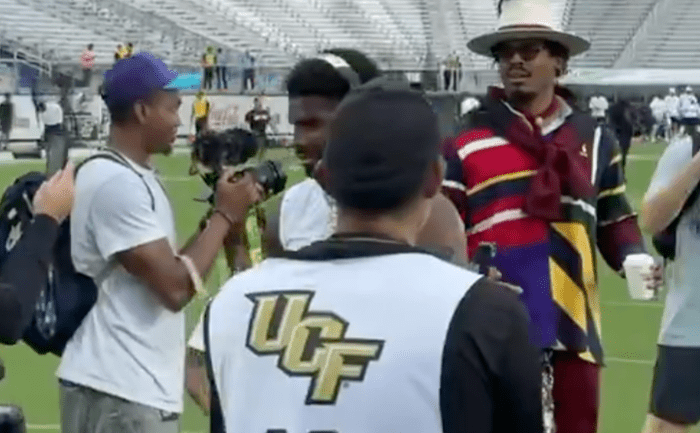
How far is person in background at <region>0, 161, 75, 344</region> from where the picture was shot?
13.6 feet

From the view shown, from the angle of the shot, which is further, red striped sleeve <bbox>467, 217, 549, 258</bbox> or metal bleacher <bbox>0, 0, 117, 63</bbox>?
metal bleacher <bbox>0, 0, 117, 63</bbox>

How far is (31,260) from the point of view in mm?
4188

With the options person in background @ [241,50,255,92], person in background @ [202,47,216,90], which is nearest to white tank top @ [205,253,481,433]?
person in background @ [202,47,216,90]

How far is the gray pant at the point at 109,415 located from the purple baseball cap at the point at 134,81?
86 centimetres

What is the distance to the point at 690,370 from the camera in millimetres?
6852

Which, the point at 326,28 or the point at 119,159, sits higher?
the point at 119,159

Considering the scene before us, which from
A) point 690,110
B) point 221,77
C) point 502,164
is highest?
point 502,164

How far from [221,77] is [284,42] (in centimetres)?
834

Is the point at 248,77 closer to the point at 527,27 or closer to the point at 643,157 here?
the point at 643,157

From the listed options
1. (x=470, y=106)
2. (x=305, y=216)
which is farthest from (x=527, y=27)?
(x=470, y=106)

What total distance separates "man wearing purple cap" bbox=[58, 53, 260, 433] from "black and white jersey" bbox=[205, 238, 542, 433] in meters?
2.12

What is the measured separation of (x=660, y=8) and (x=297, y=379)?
5459 cm

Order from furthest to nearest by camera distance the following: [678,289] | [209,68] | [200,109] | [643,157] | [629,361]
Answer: [209,68] < [643,157] < [200,109] < [629,361] < [678,289]

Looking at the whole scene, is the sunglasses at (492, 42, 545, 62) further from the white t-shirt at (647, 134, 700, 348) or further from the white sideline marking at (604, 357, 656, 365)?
the white sideline marking at (604, 357, 656, 365)
